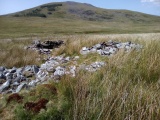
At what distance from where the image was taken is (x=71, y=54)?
34.0 feet

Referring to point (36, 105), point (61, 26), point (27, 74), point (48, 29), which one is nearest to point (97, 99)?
point (36, 105)

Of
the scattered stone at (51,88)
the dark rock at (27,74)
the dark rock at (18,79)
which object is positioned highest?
the scattered stone at (51,88)

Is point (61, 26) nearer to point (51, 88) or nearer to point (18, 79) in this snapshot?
point (18, 79)

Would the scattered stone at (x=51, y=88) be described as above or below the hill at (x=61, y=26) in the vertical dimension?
above

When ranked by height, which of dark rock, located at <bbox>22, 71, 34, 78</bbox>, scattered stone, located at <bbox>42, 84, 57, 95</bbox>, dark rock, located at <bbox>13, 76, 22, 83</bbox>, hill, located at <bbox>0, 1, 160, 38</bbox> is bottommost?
hill, located at <bbox>0, 1, 160, 38</bbox>

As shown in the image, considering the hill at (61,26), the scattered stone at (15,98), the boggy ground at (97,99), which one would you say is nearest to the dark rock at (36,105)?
the boggy ground at (97,99)

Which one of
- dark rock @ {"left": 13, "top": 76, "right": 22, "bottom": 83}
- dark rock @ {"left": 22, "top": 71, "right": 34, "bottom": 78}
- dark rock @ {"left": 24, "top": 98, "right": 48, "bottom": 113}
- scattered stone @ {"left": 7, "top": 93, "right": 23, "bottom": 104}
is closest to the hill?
dark rock @ {"left": 22, "top": 71, "right": 34, "bottom": 78}

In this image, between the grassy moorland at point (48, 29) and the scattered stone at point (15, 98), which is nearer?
the scattered stone at point (15, 98)

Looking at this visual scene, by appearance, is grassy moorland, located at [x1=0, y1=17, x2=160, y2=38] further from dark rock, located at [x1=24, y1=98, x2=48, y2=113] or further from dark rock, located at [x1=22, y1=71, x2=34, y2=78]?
dark rock, located at [x1=24, y1=98, x2=48, y2=113]

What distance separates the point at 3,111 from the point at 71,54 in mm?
6859

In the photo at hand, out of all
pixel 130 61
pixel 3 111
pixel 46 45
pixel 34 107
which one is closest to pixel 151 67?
pixel 130 61

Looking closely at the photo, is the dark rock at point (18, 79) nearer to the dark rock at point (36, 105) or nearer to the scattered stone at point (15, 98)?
the scattered stone at point (15, 98)

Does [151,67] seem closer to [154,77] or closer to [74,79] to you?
[154,77]

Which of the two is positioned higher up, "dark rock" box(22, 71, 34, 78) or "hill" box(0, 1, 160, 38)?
"dark rock" box(22, 71, 34, 78)
